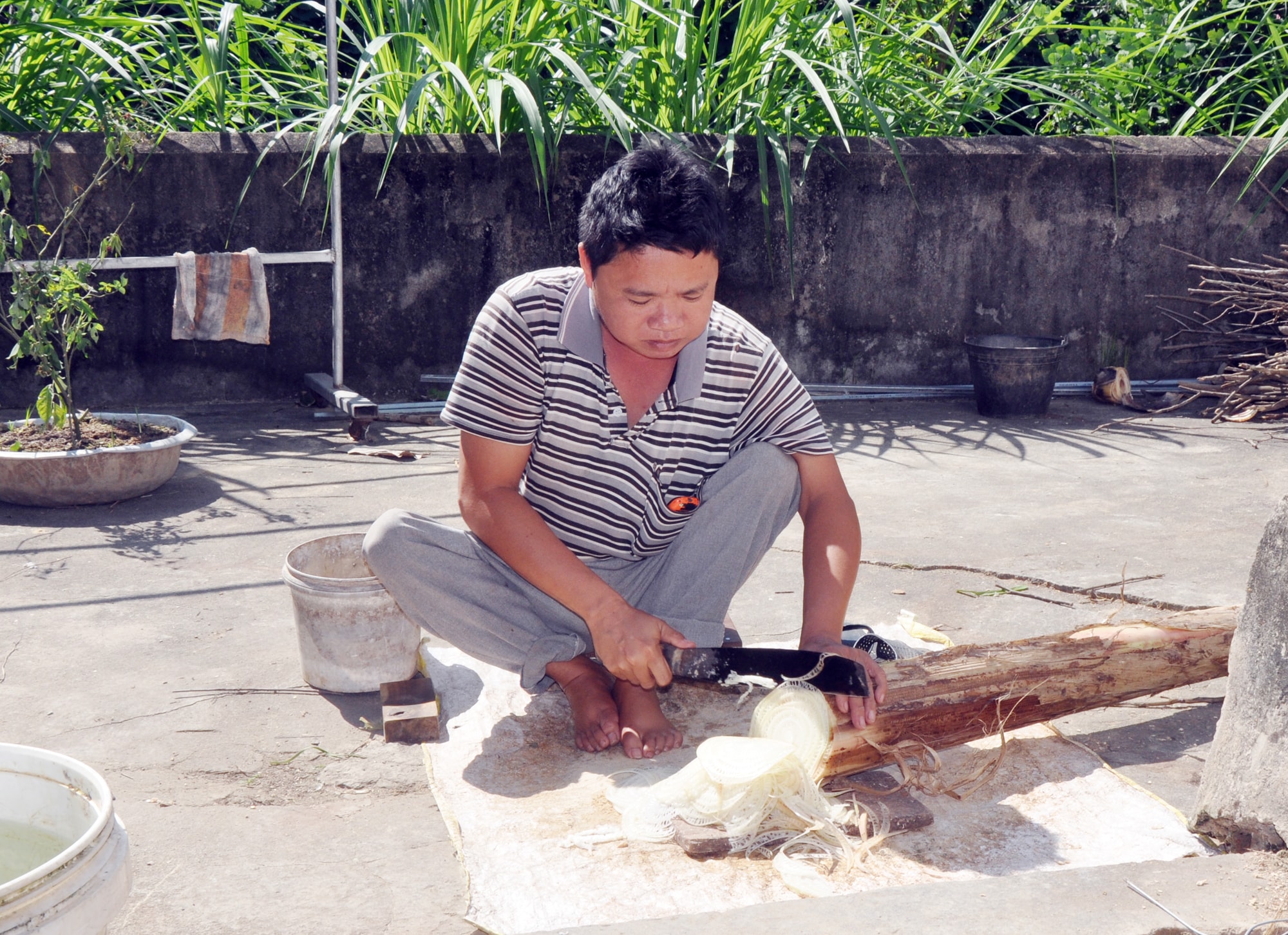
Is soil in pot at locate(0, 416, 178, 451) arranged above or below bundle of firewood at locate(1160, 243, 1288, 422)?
below


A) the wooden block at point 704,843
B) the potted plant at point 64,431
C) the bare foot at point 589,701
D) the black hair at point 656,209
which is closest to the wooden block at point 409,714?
the bare foot at point 589,701

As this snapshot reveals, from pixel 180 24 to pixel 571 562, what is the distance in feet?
19.1

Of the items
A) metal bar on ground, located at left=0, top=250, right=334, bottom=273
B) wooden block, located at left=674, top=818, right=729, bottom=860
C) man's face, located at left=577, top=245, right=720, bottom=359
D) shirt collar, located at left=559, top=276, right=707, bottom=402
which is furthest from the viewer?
metal bar on ground, located at left=0, top=250, right=334, bottom=273

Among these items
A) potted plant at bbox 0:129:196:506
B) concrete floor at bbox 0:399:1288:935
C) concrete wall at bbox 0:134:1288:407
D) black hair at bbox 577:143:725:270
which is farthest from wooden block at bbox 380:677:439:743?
concrete wall at bbox 0:134:1288:407

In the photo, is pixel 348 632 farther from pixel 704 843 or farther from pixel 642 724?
pixel 704 843

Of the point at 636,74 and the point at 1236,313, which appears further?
the point at 1236,313

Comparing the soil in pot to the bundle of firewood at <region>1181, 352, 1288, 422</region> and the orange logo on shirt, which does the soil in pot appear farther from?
the bundle of firewood at <region>1181, 352, 1288, 422</region>

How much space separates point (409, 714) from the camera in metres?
2.40

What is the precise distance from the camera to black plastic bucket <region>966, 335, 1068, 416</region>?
17.4 feet

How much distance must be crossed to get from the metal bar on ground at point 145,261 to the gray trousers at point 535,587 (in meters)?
2.25

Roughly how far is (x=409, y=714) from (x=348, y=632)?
0.25 metres

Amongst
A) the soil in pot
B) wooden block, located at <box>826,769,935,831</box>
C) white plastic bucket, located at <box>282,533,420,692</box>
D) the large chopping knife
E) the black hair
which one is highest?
the black hair

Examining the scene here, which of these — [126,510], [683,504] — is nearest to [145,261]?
[126,510]

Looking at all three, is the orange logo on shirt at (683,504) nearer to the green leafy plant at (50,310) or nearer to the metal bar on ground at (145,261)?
the green leafy plant at (50,310)
